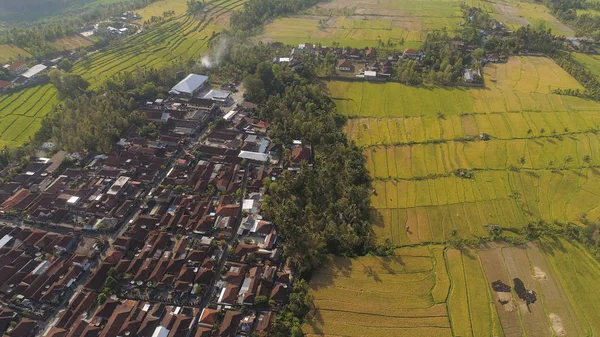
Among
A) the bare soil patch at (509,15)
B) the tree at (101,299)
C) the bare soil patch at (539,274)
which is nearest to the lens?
the tree at (101,299)

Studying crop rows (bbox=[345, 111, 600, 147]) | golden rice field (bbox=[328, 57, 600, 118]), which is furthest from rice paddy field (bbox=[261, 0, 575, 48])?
crop rows (bbox=[345, 111, 600, 147])

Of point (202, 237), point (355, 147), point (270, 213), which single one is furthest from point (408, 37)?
point (202, 237)

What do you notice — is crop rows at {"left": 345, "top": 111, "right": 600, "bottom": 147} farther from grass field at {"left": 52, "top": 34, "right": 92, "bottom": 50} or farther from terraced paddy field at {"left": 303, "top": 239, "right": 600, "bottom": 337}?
grass field at {"left": 52, "top": 34, "right": 92, "bottom": 50}

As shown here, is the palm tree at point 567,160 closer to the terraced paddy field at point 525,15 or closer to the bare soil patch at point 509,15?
the terraced paddy field at point 525,15

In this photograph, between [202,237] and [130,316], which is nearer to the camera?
[130,316]

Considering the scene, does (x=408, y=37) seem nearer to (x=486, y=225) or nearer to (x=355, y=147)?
(x=355, y=147)

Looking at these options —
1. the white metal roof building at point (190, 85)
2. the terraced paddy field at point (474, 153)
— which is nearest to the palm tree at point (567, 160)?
the terraced paddy field at point (474, 153)
